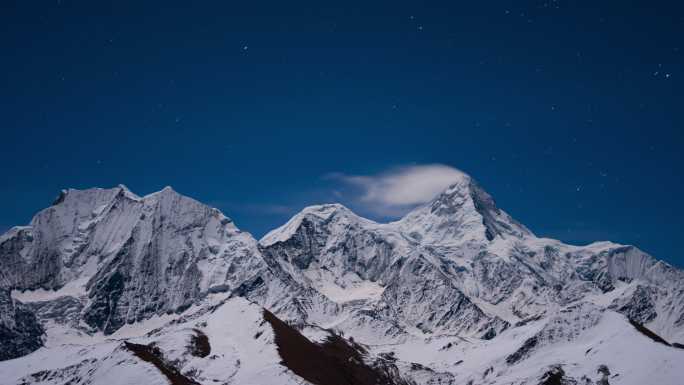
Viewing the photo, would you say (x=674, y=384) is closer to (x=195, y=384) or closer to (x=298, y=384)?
(x=298, y=384)

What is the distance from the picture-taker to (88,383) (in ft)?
636

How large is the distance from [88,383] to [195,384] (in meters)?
29.0

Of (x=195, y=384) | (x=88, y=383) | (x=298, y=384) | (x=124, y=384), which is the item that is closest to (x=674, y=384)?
(x=298, y=384)

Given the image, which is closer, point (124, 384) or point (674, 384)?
point (124, 384)

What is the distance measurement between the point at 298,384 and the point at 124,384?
43983 mm

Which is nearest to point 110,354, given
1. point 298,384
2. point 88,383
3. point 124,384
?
point 88,383

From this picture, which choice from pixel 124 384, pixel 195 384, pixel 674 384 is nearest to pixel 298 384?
pixel 195 384

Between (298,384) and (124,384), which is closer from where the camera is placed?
(124,384)

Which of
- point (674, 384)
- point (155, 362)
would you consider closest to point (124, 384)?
point (155, 362)

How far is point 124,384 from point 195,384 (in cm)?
1839

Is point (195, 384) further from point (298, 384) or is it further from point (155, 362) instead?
point (298, 384)

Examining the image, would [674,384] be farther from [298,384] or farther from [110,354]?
[110,354]

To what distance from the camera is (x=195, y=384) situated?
188625 mm

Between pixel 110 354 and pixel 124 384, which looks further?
pixel 110 354
